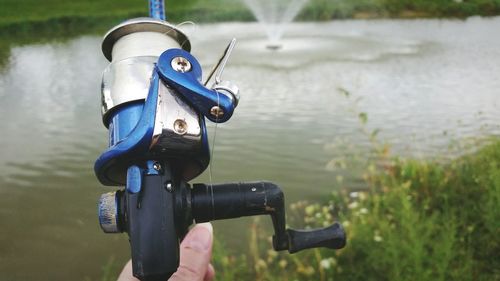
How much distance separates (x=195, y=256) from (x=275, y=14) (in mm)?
11765

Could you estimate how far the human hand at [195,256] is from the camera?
38.7 inches

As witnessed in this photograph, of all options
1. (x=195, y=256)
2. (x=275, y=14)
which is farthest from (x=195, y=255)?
(x=275, y=14)

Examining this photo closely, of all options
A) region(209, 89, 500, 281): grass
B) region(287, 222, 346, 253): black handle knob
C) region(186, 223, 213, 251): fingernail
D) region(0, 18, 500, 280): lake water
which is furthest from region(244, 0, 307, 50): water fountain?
region(287, 222, 346, 253): black handle knob

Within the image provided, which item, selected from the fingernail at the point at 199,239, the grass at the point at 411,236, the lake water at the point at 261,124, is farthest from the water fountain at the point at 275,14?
the fingernail at the point at 199,239

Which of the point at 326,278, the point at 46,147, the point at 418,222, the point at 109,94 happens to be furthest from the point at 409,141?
the point at 109,94

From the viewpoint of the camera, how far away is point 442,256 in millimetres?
1866

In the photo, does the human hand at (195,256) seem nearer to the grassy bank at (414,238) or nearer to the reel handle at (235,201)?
the reel handle at (235,201)

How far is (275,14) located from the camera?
1226cm

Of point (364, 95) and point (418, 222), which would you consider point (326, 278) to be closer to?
point (418, 222)

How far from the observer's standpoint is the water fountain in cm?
909

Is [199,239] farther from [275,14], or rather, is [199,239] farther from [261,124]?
[275,14]

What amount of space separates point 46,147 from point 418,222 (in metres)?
3.11

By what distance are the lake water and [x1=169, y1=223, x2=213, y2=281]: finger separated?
169 centimetres

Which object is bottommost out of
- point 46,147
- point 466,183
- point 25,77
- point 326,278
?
point 326,278
